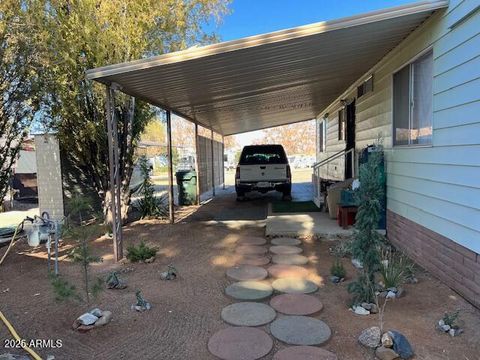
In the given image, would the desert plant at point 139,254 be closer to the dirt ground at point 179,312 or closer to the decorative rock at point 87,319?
the dirt ground at point 179,312

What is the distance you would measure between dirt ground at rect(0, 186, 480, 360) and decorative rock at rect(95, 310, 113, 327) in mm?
51

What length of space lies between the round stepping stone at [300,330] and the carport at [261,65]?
304cm

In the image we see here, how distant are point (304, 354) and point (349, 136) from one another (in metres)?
7.48

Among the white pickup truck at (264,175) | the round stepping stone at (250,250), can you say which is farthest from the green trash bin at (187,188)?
the round stepping stone at (250,250)

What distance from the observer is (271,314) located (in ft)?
11.8

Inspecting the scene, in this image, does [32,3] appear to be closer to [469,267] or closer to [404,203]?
[404,203]

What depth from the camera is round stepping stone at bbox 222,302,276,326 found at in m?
3.47

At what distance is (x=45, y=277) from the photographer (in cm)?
489

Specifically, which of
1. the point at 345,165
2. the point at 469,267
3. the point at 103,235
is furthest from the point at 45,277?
the point at 345,165

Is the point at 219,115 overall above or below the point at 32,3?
below

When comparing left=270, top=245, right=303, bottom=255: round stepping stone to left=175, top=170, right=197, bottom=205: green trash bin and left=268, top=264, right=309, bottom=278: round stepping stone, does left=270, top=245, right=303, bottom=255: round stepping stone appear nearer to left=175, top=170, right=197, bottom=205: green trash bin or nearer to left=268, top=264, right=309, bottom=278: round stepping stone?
left=268, top=264, right=309, bottom=278: round stepping stone

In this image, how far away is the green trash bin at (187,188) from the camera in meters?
12.0

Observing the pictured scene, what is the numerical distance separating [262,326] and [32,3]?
6.83 m

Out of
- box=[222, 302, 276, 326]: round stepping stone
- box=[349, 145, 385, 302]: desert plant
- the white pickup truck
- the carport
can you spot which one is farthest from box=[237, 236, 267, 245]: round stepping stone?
the white pickup truck
